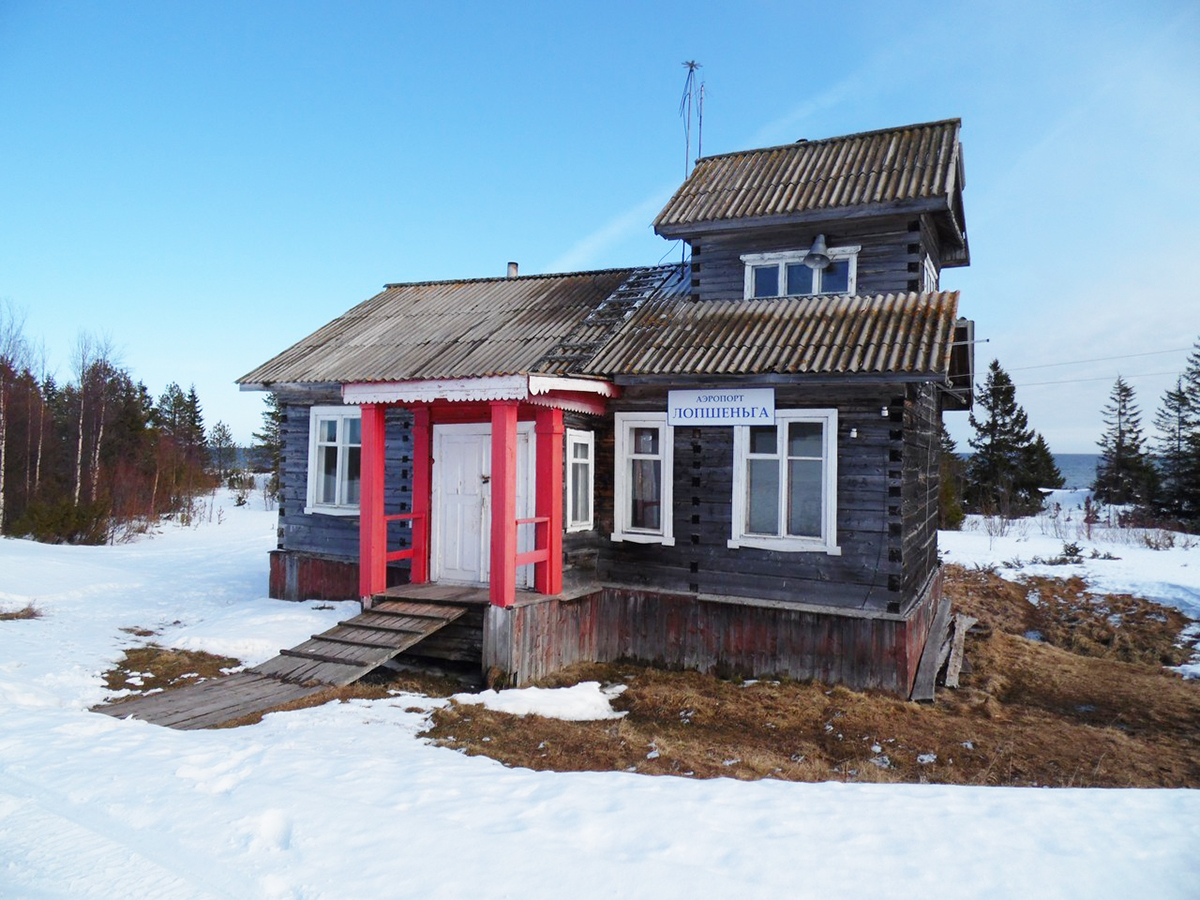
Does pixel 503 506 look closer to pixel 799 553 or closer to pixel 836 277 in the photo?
pixel 799 553

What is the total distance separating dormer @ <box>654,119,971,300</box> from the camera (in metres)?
10.1

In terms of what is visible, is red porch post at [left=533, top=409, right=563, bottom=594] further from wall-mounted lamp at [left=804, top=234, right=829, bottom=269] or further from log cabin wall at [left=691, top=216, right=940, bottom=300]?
wall-mounted lamp at [left=804, top=234, right=829, bottom=269]

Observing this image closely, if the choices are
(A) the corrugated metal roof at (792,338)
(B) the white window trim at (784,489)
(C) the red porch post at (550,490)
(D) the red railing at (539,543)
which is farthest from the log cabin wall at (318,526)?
(B) the white window trim at (784,489)

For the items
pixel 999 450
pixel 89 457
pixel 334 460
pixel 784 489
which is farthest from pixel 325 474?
pixel 999 450

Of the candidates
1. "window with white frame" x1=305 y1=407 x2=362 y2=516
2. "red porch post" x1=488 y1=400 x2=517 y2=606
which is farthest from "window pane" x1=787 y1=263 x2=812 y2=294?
"window with white frame" x1=305 y1=407 x2=362 y2=516

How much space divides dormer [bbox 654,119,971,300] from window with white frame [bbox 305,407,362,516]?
589 cm

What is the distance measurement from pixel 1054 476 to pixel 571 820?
48.3 metres

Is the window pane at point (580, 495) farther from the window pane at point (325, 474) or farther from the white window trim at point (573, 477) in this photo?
the window pane at point (325, 474)

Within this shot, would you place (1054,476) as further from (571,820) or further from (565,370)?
(571,820)

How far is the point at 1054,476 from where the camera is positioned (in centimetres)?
4462

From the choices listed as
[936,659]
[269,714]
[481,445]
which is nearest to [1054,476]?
[936,659]

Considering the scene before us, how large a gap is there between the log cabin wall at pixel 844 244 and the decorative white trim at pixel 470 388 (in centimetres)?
259

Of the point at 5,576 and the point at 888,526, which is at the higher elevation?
the point at 888,526

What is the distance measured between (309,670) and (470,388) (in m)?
3.63
